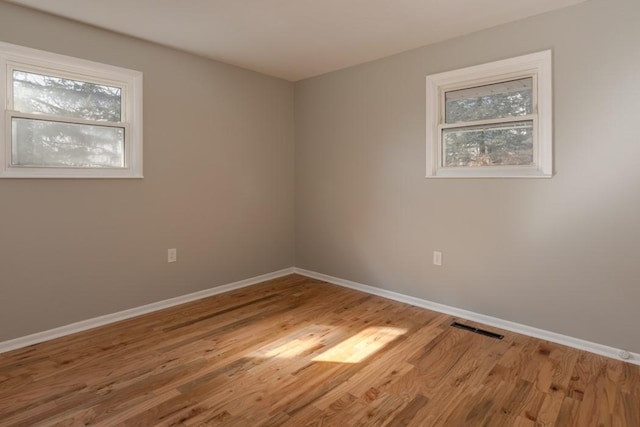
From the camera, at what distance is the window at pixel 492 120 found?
8.90 feet

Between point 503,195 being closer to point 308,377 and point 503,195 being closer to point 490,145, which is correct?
point 490,145

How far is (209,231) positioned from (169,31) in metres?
1.78

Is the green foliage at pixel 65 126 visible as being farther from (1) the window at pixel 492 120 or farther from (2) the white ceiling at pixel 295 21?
(1) the window at pixel 492 120

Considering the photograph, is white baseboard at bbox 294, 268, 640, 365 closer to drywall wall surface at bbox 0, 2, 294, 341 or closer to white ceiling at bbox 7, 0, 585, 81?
drywall wall surface at bbox 0, 2, 294, 341

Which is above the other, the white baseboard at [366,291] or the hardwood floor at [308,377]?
the white baseboard at [366,291]

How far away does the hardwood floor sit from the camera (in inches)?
73.5

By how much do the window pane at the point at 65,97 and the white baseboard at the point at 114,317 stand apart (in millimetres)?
1587

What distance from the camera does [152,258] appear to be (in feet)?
10.8

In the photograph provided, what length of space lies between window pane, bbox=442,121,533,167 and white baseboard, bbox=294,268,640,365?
124 centimetres

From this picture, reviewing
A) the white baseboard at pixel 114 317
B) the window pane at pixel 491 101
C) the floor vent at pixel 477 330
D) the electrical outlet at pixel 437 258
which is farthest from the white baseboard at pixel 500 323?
the window pane at pixel 491 101

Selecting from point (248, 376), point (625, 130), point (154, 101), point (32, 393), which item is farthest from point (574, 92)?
point (32, 393)

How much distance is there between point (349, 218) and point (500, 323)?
173 centimetres

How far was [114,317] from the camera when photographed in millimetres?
3061

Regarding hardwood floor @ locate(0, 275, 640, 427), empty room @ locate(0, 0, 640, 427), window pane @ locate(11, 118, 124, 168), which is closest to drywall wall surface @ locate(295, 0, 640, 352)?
empty room @ locate(0, 0, 640, 427)
